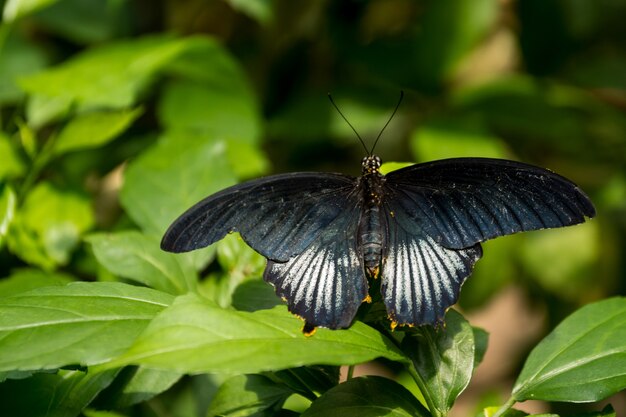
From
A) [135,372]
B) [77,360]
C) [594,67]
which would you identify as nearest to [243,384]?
[135,372]

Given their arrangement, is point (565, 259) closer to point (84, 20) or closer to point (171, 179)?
point (171, 179)

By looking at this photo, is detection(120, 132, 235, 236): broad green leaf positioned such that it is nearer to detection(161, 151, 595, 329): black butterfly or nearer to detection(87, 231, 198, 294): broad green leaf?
detection(87, 231, 198, 294): broad green leaf

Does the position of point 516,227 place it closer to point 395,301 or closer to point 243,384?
point 395,301

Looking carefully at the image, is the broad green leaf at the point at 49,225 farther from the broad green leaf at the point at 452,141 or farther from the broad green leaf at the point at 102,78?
the broad green leaf at the point at 452,141

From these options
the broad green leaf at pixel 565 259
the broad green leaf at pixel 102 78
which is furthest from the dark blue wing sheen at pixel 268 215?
the broad green leaf at pixel 565 259

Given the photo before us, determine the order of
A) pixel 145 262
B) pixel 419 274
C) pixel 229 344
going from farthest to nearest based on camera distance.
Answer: pixel 145 262 → pixel 419 274 → pixel 229 344

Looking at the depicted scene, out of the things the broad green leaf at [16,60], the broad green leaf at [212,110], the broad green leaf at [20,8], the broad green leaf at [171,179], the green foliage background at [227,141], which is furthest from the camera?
the broad green leaf at [16,60]

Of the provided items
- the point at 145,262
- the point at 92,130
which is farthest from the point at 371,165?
the point at 92,130
